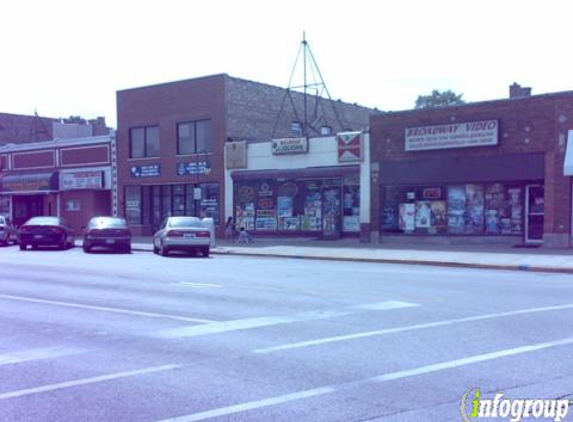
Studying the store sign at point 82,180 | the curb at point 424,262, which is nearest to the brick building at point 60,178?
the store sign at point 82,180

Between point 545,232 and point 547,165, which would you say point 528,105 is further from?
point 545,232

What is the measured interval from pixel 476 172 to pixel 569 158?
347 cm

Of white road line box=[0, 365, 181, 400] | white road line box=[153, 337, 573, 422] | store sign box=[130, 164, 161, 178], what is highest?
store sign box=[130, 164, 161, 178]

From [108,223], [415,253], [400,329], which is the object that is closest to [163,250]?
[108,223]

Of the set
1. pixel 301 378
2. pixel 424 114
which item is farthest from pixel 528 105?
pixel 301 378

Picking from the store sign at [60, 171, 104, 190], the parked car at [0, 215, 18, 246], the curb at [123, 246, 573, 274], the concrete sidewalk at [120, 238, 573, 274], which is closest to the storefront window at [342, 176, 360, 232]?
the concrete sidewalk at [120, 238, 573, 274]

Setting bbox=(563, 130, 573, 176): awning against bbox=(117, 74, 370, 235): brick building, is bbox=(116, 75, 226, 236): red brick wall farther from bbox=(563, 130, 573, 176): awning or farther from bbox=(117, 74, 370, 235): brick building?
bbox=(563, 130, 573, 176): awning

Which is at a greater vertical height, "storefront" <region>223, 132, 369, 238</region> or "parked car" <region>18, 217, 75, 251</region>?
"storefront" <region>223, 132, 369, 238</region>

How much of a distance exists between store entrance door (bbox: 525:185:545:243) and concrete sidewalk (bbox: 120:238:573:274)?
1194mm

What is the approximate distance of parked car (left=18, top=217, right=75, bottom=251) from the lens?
91.2 ft

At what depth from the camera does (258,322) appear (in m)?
9.91

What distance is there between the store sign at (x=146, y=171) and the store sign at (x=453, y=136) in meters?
14.5

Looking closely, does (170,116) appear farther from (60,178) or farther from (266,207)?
(60,178)

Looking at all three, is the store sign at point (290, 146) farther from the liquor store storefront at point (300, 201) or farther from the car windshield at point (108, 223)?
the car windshield at point (108, 223)
